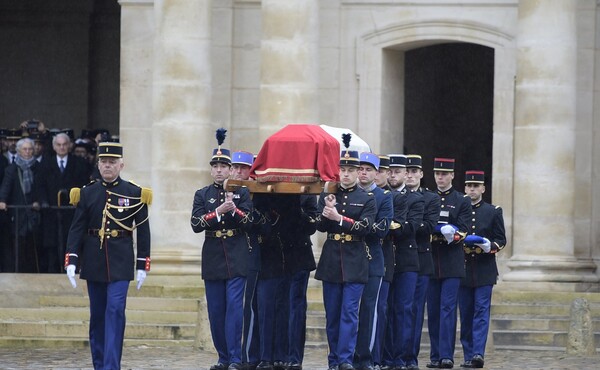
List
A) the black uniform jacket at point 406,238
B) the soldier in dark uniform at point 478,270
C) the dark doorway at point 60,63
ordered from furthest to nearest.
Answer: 1. the dark doorway at point 60,63
2. the soldier in dark uniform at point 478,270
3. the black uniform jacket at point 406,238

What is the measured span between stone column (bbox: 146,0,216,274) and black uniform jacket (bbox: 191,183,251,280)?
6255mm

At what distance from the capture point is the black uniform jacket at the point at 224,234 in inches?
673

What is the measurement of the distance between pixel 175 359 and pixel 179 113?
5088 millimetres

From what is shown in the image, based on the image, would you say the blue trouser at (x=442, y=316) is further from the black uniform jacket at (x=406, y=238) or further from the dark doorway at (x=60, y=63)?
the dark doorway at (x=60, y=63)

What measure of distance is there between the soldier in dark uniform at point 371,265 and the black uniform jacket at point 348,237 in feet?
0.49

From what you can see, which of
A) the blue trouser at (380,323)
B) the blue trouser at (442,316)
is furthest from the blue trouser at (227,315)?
the blue trouser at (442,316)

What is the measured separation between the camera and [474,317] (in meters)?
19.1

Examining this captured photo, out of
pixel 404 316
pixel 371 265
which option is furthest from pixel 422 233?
pixel 371 265

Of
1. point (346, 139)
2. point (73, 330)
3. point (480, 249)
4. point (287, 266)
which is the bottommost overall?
point (73, 330)

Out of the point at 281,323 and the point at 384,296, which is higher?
the point at 384,296

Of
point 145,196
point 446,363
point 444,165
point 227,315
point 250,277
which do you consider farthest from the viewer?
point 444,165

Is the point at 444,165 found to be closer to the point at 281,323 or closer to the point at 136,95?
the point at 281,323

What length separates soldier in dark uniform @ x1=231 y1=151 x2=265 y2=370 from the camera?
17312 mm

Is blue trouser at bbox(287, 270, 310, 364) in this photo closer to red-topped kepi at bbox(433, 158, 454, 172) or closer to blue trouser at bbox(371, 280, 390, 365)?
blue trouser at bbox(371, 280, 390, 365)
